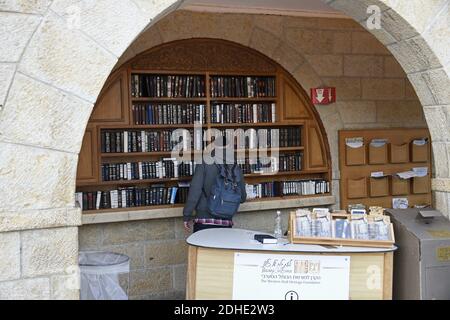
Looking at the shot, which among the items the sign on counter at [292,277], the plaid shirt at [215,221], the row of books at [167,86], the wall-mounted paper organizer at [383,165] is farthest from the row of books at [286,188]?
the sign on counter at [292,277]

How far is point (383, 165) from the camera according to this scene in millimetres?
5895

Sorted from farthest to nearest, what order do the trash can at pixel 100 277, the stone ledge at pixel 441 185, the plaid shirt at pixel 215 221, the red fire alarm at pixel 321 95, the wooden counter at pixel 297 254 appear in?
1. the red fire alarm at pixel 321 95
2. the plaid shirt at pixel 215 221
3. the stone ledge at pixel 441 185
4. the trash can at pixel 100 277
5. the wooden counter at pixel 297 254

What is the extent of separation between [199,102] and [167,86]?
368mm

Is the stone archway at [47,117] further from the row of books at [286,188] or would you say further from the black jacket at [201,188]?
the row of books at [286,188]

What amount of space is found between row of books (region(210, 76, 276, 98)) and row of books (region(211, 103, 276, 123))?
10cm

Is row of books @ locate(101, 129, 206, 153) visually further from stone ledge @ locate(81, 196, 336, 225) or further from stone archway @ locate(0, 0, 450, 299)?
stone archway @ locate(0, 0, 450, 299)

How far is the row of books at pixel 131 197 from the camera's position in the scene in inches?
193

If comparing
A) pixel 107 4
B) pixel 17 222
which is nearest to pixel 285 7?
pixel 107 4

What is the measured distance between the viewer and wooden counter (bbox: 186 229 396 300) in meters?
3.37

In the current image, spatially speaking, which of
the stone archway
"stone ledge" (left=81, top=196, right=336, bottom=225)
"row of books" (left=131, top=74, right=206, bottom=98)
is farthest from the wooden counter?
"row of books" (left=131, top=74, right=206, bottom=98)

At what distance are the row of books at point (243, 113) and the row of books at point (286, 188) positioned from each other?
659 mm

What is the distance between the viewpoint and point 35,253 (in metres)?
2.76

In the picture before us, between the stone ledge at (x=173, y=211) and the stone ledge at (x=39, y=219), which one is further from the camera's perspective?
the stone ledge at (x=173, y=211)

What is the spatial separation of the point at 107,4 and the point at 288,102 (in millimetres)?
3061
